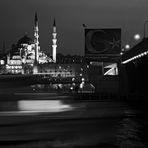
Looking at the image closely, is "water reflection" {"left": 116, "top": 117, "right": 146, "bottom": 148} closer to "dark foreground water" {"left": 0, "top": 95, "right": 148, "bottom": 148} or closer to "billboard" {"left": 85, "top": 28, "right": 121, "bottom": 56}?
"dark foreground water" {"left": 0, "top": 95, "right": 148, "bottom": 148}

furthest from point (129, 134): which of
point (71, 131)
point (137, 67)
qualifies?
point (137, 67)

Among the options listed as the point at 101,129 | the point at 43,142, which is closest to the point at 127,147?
the point at 43,142

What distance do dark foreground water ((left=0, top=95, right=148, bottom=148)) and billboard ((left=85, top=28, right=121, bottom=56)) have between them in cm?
2574

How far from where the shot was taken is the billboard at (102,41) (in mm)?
63812

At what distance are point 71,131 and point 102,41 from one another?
1457 inches

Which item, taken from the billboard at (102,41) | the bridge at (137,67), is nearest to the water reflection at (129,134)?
the bridge at (137,67)

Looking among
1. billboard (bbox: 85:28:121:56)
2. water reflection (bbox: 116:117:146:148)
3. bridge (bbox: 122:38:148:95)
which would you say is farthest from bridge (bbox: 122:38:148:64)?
water reflection (bbox: 116:117:146:148)

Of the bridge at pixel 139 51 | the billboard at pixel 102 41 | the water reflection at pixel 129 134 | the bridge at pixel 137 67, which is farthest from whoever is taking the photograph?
the billboard at pixel 102 41

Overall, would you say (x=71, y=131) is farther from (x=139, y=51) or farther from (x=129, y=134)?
(x=139, y=51)

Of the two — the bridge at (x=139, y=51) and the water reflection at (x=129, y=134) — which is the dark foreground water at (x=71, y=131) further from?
the bridge at (x=139, y=51)

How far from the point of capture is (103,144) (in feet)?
76.5

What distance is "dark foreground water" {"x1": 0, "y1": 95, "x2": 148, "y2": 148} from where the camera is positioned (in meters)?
23.4

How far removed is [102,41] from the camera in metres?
64.4

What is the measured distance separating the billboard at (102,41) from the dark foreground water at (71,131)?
25.7 m
